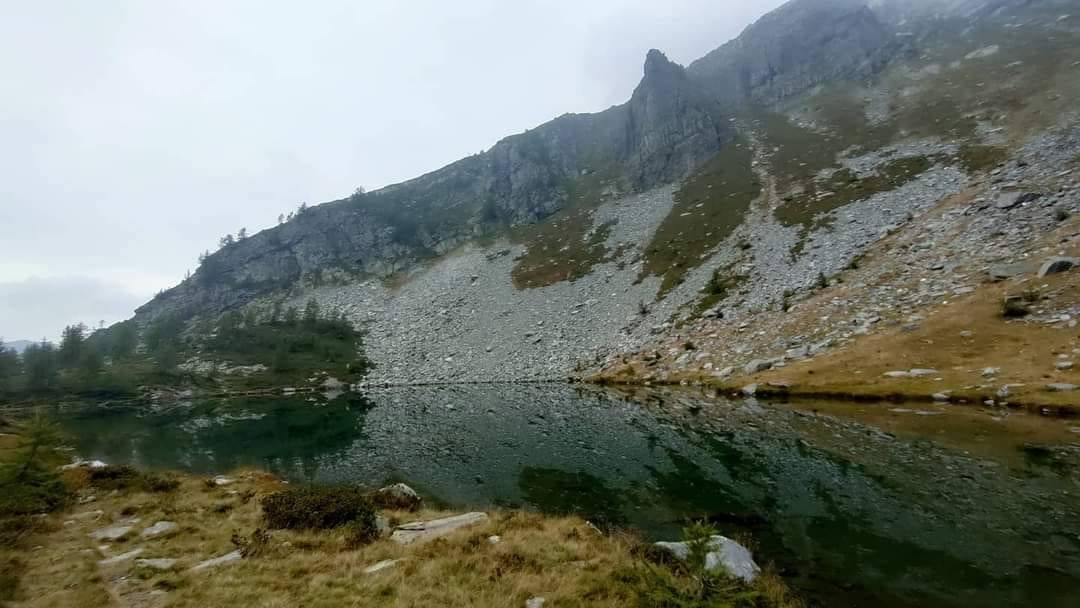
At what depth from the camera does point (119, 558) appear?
14.4 metres

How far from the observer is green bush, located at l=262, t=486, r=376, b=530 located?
16.8 m

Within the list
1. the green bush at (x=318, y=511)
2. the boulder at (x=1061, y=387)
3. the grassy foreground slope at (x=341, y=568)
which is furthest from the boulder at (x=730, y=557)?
the boulder at (x=1061, y=387)

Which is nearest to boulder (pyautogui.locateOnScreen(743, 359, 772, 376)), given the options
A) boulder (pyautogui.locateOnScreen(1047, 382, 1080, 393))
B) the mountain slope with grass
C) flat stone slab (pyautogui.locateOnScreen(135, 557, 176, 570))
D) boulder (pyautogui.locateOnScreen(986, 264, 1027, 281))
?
the mountain slope with grass

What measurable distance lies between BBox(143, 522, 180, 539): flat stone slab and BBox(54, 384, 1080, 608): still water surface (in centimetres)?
1024

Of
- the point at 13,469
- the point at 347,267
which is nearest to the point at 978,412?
the point at 13,469

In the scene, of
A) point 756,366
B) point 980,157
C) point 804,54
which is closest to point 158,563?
point 756,366

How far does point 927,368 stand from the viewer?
40688mm

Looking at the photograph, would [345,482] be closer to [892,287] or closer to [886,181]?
[892,287]

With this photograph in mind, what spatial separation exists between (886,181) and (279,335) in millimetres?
130710

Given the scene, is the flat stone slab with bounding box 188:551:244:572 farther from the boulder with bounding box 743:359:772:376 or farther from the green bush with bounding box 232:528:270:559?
the boulder with bounding box 743:359:772:376

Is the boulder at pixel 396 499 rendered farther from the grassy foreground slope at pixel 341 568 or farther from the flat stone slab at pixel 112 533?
the flat stone slab at pixel 112 533

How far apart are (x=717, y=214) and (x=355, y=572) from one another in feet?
343

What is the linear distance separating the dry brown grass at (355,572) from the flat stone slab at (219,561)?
342 millimetres

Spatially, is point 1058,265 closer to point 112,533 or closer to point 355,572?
point 355,572
